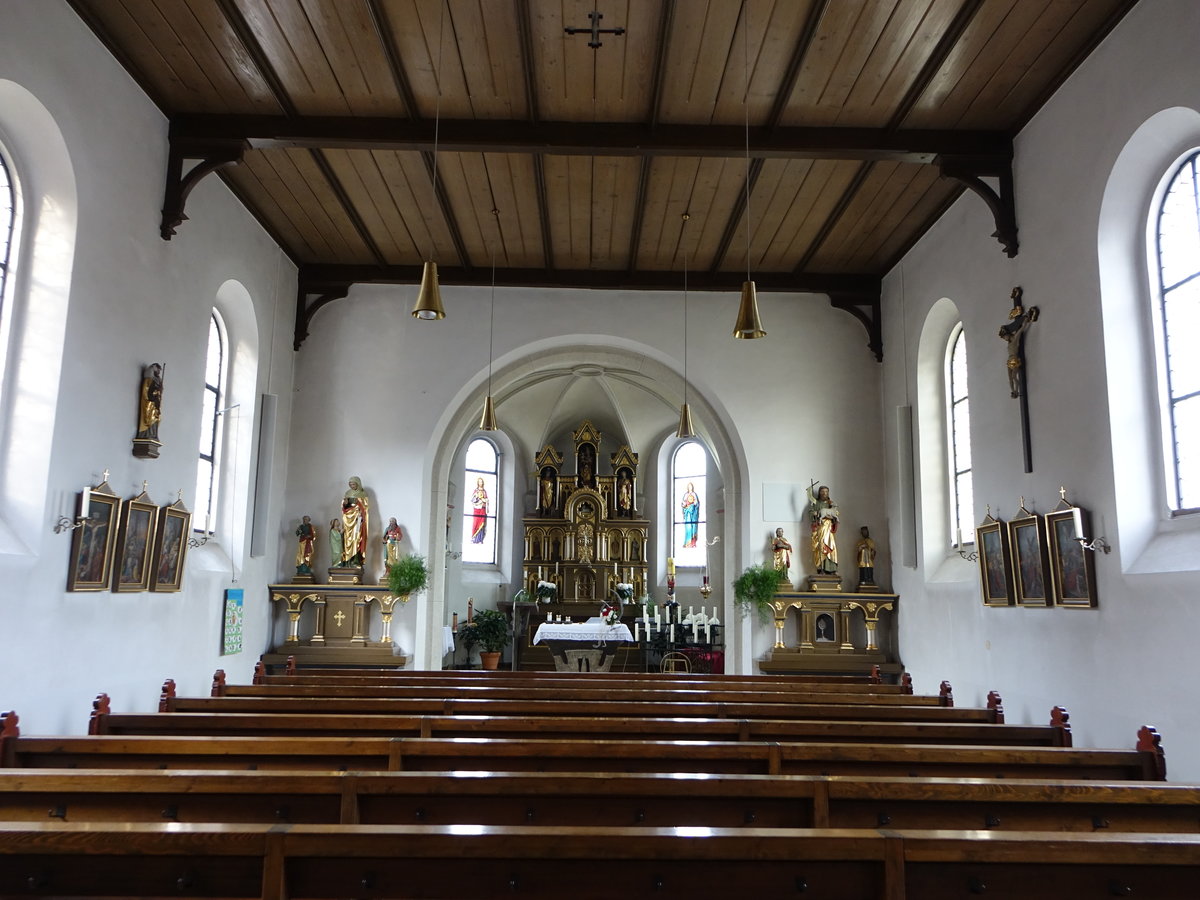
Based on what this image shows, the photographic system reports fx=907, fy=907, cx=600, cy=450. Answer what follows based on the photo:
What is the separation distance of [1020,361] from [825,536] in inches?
175

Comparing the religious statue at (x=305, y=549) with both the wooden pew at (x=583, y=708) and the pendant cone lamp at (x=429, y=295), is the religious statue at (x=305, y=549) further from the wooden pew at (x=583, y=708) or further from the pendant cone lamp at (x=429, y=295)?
the pendant cone lamp at (x=429, y=295)

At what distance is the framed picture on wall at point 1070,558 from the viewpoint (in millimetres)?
7148

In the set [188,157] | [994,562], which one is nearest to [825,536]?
[994,562]

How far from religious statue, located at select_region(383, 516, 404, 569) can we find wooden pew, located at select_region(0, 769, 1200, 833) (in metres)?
8.40

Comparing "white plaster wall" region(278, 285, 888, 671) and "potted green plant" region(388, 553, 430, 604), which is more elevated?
"white plaster wall" region(278, 285, 888, 671)

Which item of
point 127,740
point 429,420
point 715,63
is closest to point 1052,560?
point 715,63

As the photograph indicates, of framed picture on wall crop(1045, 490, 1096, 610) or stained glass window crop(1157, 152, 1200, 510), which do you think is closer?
stained glass window crop(1157, 152, 1200, 510)

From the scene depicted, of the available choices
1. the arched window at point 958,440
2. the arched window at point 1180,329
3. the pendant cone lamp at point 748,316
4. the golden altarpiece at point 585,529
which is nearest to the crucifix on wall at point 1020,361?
the arched window at point 1180,329

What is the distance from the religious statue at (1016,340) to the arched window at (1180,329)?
4.60ft

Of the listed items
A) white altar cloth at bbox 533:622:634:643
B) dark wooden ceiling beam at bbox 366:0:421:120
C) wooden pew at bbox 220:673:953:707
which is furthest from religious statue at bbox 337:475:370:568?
dark wooden ceiling beam at bbox 366:0:421:120

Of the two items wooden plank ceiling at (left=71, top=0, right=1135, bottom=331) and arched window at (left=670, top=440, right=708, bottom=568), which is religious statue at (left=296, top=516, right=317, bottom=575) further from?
arched window at (left=670, top=440, right=708, bottom=568)

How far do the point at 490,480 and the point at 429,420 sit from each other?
8451mm

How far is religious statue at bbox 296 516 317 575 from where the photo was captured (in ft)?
39.4

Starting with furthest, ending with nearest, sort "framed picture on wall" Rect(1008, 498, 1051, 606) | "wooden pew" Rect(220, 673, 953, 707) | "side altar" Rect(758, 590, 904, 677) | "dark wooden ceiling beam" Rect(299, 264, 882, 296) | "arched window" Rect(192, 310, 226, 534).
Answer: "dark wooden ceiling beam" Rect(299, 264, 882, 296), "side altar" Rect(758, 590, 904, 677), "arched window" Rect(192, 310, 226, 534), "framed picture on wall" Rect(1008, 498, 1051, 606), "wooden pew" Rect(220, 673, 953, 707)
